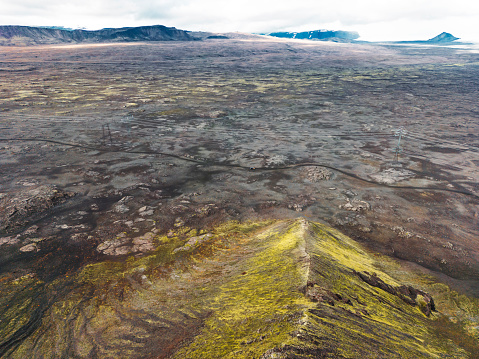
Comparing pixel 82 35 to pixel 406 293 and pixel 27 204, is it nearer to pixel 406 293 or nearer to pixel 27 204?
pixel 27 204

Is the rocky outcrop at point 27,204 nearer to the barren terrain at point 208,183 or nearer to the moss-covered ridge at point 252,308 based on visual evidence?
the barren terrain at point 208,183

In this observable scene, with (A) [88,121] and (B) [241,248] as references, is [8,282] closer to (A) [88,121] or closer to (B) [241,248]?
(B) [241,248]

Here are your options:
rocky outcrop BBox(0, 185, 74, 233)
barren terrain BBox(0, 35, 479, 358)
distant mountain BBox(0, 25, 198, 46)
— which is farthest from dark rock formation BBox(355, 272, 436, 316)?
distant mountain BBox(0, 25, 198, 46)

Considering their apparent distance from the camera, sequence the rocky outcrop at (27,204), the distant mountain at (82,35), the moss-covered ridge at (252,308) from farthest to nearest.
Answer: the distant mountain at (82,35) → the rocky outcrop at (27,204) → the moss-covered ridge at (252,308)

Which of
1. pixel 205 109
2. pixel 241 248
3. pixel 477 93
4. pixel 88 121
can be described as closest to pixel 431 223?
pixel 241 248

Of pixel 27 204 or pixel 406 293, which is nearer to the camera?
pixel 406 293

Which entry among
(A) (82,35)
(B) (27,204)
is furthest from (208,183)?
(A) (82,35)

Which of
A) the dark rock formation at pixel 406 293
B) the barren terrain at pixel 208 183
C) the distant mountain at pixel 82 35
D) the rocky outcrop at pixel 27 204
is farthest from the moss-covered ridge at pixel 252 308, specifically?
the distant mountain at pixel 82 35
